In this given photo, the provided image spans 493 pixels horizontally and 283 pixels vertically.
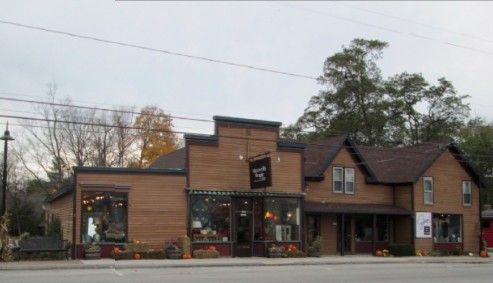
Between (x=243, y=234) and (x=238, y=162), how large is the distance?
3523 mm

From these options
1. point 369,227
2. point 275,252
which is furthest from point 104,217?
point 369,227

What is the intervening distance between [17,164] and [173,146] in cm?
1545

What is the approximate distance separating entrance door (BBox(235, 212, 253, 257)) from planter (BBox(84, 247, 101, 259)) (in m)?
6.79

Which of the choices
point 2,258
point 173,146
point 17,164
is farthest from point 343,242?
point 17,164

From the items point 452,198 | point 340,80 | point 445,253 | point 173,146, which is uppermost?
point 340,80

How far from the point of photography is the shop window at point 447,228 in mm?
34938

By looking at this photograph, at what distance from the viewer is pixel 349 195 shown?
109 ft

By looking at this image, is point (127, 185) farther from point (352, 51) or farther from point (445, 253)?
point (352, 51)

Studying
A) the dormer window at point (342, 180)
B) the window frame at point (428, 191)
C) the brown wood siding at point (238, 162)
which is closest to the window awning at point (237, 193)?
the brown wood siding at point (238, 162)

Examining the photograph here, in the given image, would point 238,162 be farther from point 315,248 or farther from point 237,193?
point 315,248

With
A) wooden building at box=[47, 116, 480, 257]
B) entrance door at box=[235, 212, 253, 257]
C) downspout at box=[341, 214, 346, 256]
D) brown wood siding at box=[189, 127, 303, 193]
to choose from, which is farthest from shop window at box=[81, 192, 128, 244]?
downspout at box=[341, 214, 346, 256]

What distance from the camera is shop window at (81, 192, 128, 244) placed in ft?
82.8

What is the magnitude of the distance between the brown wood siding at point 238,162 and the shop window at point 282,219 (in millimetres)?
652

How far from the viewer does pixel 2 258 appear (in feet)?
72.5
